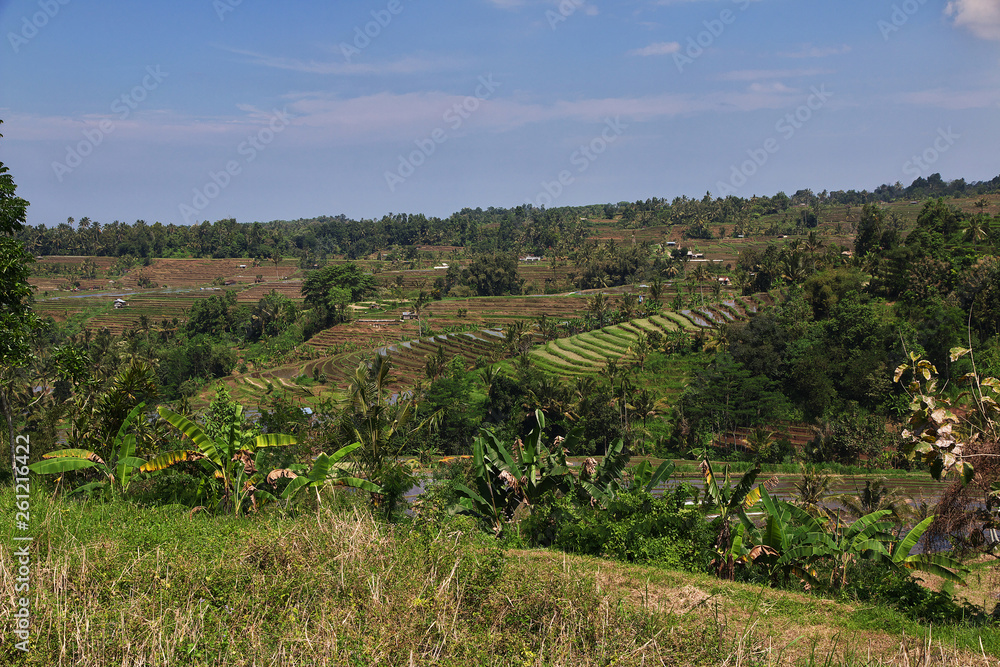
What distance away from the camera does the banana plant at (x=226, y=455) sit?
6.79m

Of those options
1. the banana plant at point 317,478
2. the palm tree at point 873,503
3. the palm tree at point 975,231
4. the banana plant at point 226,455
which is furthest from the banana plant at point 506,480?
the palm tree at point 975,231

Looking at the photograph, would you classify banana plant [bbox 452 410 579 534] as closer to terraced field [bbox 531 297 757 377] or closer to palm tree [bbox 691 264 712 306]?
terraced field [bbox 531 297 757 377]

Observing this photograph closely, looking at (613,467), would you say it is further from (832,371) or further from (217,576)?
(832,371)

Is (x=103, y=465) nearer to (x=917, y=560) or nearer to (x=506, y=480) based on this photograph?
(x=506, y=480)

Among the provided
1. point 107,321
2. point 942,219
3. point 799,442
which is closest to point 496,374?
point 799,442

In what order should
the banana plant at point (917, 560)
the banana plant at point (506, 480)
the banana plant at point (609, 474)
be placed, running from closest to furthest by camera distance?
the banana plant at point (917, 560)
the banana plant at point (506, 480)
the banana plant at point (609, 474)

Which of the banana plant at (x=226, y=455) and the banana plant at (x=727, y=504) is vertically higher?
the banana plant at (x=226, y=455)

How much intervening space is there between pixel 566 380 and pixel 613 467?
29.9m

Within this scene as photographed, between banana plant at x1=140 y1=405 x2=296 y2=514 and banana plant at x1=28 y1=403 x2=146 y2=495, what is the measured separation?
18cm

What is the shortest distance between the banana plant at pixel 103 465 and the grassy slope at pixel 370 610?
1.45 metres

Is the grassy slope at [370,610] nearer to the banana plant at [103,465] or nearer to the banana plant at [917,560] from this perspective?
the banana plant at [103,465]

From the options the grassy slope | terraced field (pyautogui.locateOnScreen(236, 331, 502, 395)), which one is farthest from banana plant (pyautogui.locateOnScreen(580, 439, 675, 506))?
terraced field (pyautogui.locateOnScreen(236, 331, 502, 395))

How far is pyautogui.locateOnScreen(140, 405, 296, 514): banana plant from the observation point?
6785 mm

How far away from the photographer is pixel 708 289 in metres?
59.1
